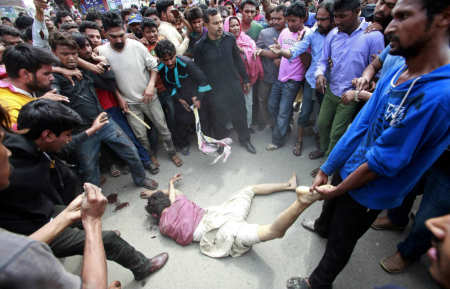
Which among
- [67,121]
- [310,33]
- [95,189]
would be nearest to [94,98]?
[67,121]

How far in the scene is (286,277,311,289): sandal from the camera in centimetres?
181

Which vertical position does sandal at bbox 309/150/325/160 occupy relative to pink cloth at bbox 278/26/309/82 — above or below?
below

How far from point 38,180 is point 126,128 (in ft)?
Result: 6.22

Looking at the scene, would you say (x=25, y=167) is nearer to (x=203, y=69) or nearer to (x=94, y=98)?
(x=94, y=98)

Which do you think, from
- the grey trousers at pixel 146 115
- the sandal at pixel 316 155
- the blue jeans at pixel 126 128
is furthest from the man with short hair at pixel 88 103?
the sandal at pixel 316 155

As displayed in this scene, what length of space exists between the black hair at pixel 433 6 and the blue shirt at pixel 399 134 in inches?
9.0

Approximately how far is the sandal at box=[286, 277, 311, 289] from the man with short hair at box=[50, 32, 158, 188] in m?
2.29

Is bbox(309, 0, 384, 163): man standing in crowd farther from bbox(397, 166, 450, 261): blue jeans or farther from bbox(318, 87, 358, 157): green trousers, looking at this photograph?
bbox(397, 166, 450, 261): blue jeans

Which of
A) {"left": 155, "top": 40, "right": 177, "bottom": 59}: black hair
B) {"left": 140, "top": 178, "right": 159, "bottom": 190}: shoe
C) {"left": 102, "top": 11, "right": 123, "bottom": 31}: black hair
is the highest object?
{"left": 102, "top": 11, "right": 123, "bottom": 31}: black hair

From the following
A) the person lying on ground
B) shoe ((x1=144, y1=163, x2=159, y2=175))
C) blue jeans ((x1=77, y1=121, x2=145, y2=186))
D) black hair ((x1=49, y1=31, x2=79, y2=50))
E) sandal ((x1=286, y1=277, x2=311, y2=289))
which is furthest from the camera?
shoe ((x1=144, y1=163, x2=159, y2=175))

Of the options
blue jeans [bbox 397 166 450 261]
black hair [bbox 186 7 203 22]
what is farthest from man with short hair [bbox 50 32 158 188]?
blue jeans [bbox 397 166 450 261]

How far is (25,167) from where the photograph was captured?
1476mm

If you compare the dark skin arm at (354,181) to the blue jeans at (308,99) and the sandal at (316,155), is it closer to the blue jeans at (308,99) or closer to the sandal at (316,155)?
the sandal at (316,155)

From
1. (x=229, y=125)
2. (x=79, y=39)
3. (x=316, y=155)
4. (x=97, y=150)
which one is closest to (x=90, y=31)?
(x=79, y=39)
